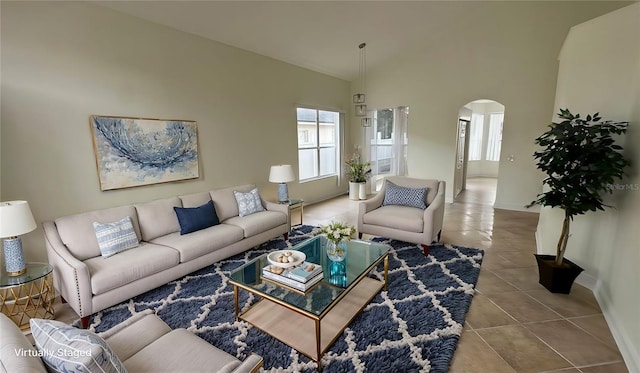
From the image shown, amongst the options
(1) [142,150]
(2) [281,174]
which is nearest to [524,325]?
(2) [281,174]

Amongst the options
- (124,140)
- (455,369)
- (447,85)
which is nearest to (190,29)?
(124,140)

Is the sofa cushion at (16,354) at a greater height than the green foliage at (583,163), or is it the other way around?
the green foliage at (583,163)

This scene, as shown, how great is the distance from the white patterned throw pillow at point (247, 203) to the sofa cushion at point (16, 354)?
2921 mm

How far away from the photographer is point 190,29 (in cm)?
383

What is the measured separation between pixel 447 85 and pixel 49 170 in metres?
6.81

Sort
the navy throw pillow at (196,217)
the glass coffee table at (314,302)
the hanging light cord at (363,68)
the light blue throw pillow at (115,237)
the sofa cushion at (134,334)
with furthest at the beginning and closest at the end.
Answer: the hanging light cord at (363,68)
the navy throw pillow at (196,217)
the light blue throw pillow at (115,237)
the glass coffee table at (314,302)
the sofa cushion at (134,334)

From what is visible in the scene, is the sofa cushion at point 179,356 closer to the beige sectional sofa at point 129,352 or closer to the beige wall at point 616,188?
the beige sectional sofa at point 129,352

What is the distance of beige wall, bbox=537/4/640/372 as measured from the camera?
7.29ft

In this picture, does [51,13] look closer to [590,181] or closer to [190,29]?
[190,29]

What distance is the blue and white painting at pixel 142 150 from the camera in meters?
3.20

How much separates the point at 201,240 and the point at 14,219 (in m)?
1.46

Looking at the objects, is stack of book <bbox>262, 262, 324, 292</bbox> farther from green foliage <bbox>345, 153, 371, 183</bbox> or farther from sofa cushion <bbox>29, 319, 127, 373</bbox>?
green foliage <bbox>345, 153, 371, 183</bbox>

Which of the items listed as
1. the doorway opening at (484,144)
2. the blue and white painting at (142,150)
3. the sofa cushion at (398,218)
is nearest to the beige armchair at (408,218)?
the sofa cushion at (398,218)

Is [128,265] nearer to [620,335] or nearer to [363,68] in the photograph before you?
[620,335]
